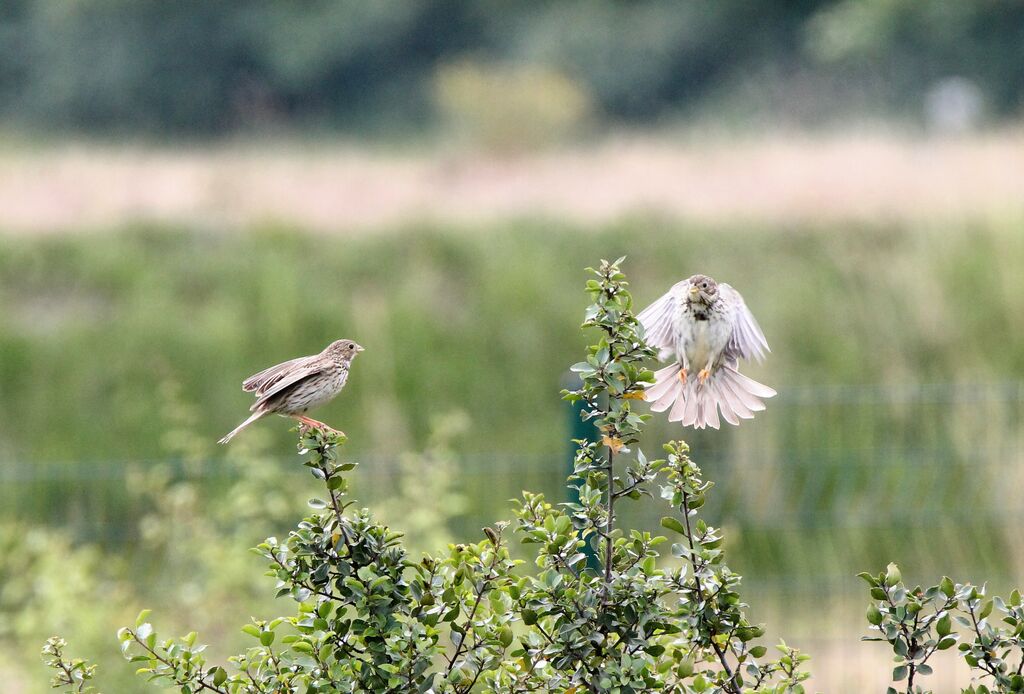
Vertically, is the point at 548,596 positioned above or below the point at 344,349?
below

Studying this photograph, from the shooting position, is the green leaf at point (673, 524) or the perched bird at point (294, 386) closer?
the green leaf at point (673, 524)

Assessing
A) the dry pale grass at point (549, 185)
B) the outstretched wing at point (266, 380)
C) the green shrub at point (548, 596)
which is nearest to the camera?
the green shrub at point (548, 596)

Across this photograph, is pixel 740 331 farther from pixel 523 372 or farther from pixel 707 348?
pixel 523 372

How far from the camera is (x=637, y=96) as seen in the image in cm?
2908

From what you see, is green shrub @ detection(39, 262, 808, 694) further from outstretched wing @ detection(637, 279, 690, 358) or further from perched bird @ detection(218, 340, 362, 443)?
outstretched wing @ detection(637, 279, 690, 358)

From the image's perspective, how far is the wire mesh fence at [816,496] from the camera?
7.70m

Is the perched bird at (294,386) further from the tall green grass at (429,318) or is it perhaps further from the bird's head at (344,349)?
the tall green grass at (429,318)

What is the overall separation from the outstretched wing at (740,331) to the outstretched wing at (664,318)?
0.10 metres

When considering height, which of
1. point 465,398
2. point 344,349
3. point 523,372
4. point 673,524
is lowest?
point 673,524

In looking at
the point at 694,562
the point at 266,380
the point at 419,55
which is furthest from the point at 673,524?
the point at 419,55

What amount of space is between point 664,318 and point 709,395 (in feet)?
0.82

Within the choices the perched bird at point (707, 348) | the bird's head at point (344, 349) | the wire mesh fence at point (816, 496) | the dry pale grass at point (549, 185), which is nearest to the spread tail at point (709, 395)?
the perched bird at point (707, 348)

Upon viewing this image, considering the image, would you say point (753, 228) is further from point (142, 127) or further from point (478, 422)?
point (142, 127)

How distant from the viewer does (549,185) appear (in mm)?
13953
